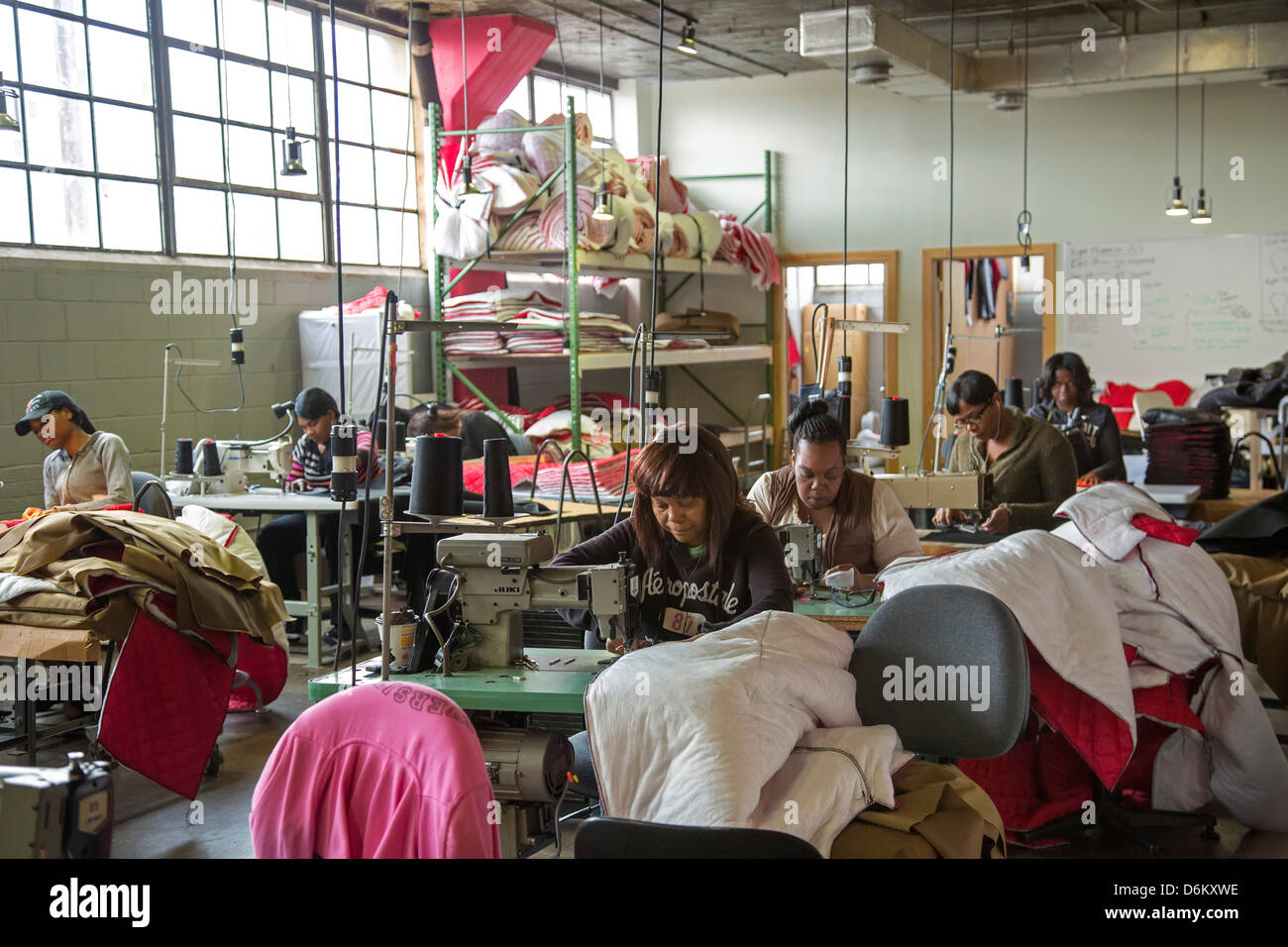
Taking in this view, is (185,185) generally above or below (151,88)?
below

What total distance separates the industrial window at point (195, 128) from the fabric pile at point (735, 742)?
374 centimetres

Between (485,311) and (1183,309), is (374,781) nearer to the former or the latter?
(485,311)

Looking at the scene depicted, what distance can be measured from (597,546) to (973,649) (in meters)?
1.00

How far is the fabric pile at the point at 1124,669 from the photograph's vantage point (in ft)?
8.42

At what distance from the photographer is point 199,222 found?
6.40m

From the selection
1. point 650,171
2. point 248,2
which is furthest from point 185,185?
point 650,171

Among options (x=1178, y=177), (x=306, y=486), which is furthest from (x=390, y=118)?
(x=1178, y=177)

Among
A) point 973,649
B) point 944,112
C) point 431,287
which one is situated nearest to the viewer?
point 973,649

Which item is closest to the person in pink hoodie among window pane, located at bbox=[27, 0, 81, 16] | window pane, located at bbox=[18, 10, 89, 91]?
window pane, located at bbox=[18, 10, 89, 91]

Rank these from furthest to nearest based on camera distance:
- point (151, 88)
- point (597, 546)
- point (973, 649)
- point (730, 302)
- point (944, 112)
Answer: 1. point (730, 302)
2. point (944, 112)
3. point (151, 88)
4. point (597, 546)
5. point (973, 649)

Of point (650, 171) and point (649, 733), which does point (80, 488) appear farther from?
point (650, 171)

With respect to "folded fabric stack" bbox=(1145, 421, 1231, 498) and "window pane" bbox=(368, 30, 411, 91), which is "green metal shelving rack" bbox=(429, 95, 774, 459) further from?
"folded fabric stack" bbox=(1145, 421, 1231, 498)

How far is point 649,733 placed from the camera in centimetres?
188

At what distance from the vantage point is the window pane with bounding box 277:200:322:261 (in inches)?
273
